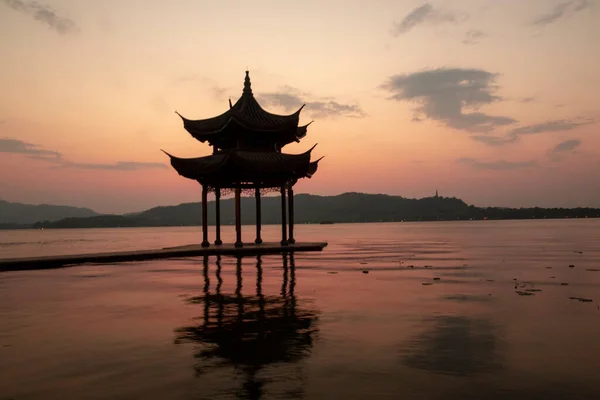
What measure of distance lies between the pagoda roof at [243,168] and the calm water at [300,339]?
1443 cm

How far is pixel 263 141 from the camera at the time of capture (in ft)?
122

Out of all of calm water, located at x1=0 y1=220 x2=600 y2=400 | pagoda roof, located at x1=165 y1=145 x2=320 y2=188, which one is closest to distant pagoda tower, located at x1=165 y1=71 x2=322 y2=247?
pagoda roof, located at x1=165 y1=145 x2=320 y2=188

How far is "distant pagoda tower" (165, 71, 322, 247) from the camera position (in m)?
35.0

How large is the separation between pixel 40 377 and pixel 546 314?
36.9 ft

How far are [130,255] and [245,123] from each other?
10830mm

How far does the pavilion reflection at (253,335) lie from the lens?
8.02 metres

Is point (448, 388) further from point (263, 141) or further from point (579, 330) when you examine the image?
point (263, 141)

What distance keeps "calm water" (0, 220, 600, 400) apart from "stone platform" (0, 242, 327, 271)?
800 cm

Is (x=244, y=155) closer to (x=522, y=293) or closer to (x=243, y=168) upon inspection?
(x=243, y=168)

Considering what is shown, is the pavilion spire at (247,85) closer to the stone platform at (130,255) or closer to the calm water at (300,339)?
the stone platform at (130,255)

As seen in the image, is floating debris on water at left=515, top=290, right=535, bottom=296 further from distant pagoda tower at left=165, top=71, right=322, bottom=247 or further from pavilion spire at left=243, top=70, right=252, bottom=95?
pavilion spire at left=243, top=70, right=252, bottom=95

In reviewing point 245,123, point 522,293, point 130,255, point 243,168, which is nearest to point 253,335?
point 522,293

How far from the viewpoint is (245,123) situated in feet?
115

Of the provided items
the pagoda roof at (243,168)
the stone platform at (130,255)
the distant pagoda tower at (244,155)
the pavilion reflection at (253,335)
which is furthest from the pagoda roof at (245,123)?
the pavilion reflection at (253,335)
